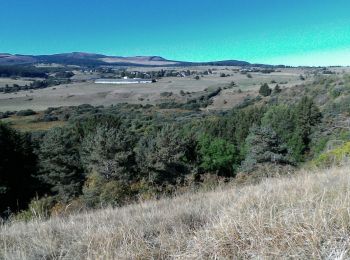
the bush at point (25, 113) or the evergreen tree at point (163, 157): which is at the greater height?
the evergreen tree at point (163, 157)

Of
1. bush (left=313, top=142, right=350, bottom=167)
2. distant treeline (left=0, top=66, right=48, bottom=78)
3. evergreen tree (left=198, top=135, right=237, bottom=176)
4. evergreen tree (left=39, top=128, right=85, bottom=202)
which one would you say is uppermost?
bush (left=313, top=142, right=350, bottom=167)

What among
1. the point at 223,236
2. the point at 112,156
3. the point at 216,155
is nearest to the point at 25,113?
the point at 216,155

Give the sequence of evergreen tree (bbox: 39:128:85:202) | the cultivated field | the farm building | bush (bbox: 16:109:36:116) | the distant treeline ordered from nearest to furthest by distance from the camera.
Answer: evergreen tree (bbox: 39:128:85:202), bush (bbox: 16:109:36:116), the cultivated field, the farm building, the distant treeline

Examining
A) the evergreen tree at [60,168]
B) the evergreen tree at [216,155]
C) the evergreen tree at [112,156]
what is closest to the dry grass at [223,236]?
the evergreen tree at [112,156]

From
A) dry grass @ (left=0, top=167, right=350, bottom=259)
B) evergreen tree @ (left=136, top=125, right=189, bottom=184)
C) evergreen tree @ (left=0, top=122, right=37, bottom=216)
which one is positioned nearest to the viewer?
dry grass @ (left=0, top=167, right=350, bottom=259)

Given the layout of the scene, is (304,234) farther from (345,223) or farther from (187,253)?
(187,253)

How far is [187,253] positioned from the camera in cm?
296

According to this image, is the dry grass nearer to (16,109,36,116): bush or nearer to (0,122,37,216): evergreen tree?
(0,122,37,216): evergreen tree

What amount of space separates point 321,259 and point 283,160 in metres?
35.1

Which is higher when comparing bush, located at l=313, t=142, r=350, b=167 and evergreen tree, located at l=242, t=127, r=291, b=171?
bush, located at l=313, t=142, r=350, b=167

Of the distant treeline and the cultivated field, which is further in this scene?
the distant treeline

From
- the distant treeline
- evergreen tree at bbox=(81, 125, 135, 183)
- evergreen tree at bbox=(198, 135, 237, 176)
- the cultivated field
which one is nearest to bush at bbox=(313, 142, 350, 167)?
evergreen tree at bbox=(81, 125, 135, 183)

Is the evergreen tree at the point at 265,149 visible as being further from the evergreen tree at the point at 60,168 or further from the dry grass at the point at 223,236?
the dry grass at the point at 223,236

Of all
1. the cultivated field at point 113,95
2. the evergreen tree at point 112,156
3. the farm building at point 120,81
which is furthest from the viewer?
the farm building at point 120,81
